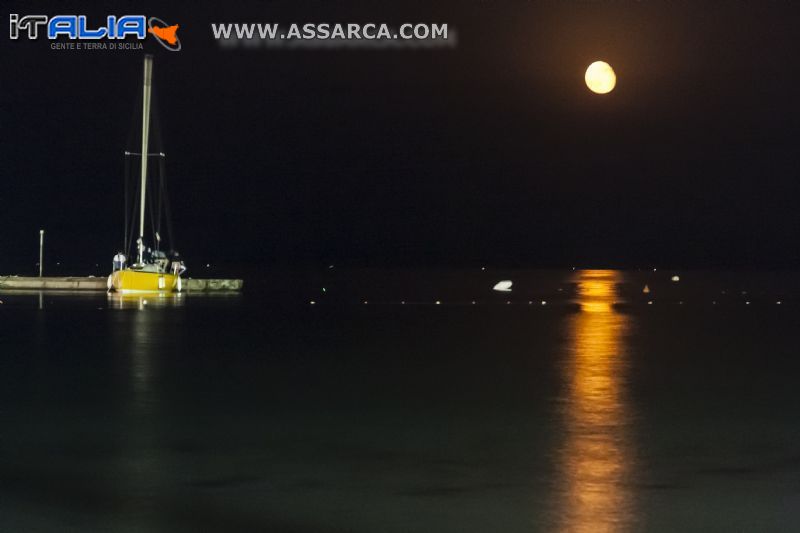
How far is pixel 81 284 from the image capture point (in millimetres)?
67562

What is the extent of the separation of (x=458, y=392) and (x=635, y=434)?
489cm

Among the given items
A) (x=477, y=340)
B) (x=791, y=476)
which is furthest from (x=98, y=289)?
(x=791, y=476)

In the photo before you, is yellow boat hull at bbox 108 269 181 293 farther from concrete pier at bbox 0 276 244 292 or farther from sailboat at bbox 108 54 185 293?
concrete pier at bbox 0 276 244 292

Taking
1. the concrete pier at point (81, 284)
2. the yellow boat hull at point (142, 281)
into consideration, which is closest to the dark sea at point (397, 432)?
the yellow boat hull at point (142, 281)

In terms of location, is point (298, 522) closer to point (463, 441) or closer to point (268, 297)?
point (463, 441)

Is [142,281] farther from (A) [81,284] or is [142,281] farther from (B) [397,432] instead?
(B) [397,432]

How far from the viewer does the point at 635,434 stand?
15.8 m

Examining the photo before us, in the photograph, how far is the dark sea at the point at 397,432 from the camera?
11.3 meters

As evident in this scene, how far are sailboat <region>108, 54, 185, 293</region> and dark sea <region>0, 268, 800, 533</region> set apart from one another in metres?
25.1

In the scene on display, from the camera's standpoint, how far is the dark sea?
1130cm

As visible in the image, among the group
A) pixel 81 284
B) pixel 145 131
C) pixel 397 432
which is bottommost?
pixel 397 432

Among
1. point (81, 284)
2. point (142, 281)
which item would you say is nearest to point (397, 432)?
point (142, 281)

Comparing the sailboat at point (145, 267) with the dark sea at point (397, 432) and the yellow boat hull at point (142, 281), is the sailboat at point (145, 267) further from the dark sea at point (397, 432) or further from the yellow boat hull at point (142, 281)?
the dark sea at point (397, 432)

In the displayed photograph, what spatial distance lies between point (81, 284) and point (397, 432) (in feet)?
178
